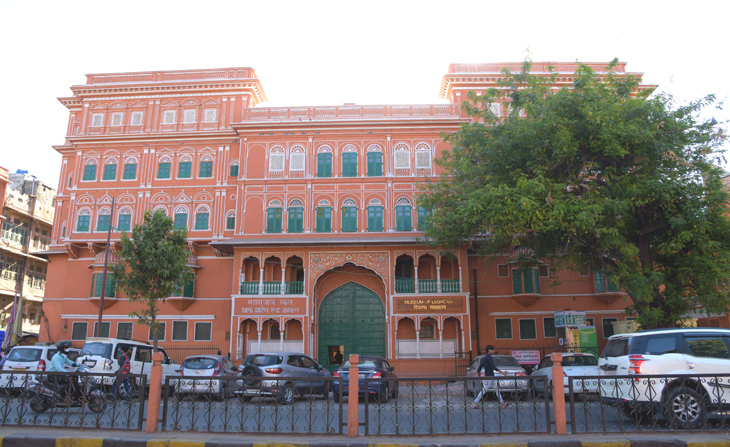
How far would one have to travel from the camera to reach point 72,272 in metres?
26.2

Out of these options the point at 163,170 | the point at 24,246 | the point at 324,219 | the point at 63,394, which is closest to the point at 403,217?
the point at 324,219

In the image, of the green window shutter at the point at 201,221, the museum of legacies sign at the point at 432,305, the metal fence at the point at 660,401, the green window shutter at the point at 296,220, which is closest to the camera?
the metal fence at the point at 660,401

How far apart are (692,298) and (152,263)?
18.7m

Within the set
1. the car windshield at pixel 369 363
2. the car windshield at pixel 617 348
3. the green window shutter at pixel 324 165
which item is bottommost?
the car windshield at pixel 369 363

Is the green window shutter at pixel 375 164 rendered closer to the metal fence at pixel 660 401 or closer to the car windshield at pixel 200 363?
the car windshield at pixel 200 363

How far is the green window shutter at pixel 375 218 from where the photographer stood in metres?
24.3

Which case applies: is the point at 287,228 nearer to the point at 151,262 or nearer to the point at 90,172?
the point at 151,262

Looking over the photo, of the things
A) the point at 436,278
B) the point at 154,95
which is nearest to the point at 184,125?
the point at 154,95

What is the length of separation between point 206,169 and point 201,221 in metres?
2.96

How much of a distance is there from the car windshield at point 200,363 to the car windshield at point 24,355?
161 inches

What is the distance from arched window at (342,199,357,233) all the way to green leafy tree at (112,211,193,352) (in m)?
8.07

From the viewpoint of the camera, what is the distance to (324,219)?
24500mm

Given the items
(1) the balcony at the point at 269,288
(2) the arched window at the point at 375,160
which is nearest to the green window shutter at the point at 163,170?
(1) the balcony at the point at 269,288

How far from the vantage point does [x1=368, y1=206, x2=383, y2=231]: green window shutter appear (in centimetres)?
2433
